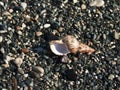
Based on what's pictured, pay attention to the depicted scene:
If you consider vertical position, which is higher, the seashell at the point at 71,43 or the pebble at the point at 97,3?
the pebble at the point at 97,3

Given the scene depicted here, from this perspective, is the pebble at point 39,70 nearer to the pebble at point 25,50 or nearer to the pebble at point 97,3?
the pebble at point 25,50

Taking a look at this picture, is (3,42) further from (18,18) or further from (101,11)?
(101,11)

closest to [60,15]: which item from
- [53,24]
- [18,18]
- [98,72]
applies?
[53,24]

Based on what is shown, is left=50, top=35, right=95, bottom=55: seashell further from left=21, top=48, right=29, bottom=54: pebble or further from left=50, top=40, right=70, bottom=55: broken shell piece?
left=21, top=48, right=29, bottom=54: pebble

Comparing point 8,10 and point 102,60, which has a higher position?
point 8,10

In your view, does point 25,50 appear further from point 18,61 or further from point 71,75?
point 71,75

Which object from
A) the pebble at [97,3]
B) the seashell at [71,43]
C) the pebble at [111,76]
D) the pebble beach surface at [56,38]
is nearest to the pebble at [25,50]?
the pebble beach surface at [56,38]
